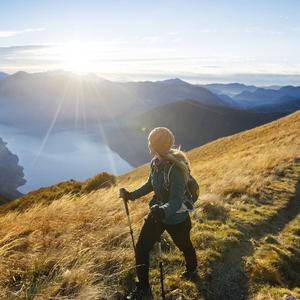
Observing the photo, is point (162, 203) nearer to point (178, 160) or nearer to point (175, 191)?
point (175, 191)

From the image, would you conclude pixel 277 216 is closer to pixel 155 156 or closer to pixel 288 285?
pixel 288 285

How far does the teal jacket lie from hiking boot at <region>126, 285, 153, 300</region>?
0.95 meters

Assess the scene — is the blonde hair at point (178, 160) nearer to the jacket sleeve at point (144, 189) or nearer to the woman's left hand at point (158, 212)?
the woman's left hand at point (158, 212)

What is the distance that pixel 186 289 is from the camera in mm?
5789

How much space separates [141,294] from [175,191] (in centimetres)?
152

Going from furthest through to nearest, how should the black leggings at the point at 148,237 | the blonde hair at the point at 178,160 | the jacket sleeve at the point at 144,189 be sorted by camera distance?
the jacket sleeve at the point at 144,189 < the black leggings at the point at 148,237 < the blonde hair at the point at 178,160

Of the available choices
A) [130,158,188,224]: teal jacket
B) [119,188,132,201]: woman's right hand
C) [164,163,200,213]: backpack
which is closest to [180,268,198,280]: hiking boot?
[130,158,188,224]: teal jacket

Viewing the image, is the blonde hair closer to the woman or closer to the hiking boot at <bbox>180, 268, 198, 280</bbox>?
the woman

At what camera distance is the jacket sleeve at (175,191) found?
16.2 ft

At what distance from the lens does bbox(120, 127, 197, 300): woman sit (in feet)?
16.5

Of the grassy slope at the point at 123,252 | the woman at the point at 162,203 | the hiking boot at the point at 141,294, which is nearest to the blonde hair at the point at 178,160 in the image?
the woman at the point at 162,203

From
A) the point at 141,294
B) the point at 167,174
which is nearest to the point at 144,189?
the point at 167,174

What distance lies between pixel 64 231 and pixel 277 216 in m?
5.11

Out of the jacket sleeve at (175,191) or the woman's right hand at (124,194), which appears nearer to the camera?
the jacket sleeve at (175,191)
